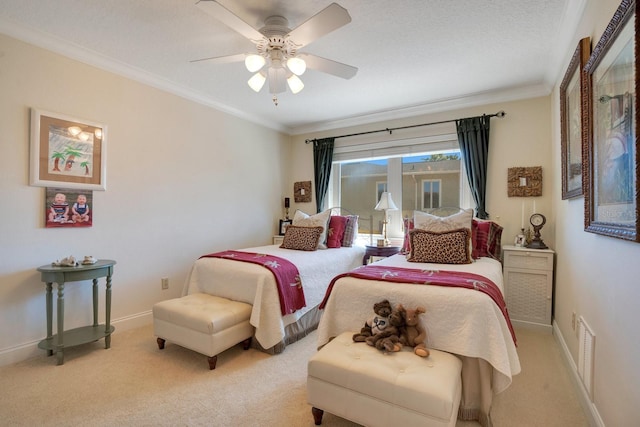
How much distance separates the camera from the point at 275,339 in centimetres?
250

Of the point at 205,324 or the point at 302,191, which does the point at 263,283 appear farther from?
the point at 302,191

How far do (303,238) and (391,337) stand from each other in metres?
2.02

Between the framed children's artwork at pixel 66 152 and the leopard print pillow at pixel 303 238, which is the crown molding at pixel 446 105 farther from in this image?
the framed children's artwork at pixel 66 152

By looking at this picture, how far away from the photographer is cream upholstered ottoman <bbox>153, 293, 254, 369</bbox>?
2.29 metres

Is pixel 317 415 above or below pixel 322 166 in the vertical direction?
below

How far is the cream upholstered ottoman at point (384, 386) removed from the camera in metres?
1.38

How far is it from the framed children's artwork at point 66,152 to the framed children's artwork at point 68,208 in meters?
0.06

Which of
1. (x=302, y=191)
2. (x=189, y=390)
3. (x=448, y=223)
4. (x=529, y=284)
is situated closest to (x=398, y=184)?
(x=448, y=223)

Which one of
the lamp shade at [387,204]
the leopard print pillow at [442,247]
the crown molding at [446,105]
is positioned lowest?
the leopard print pillow at [442,247]

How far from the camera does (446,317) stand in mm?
1759

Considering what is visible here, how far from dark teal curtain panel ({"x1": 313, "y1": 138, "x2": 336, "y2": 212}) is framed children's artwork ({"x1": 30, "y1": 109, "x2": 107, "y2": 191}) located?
281cm

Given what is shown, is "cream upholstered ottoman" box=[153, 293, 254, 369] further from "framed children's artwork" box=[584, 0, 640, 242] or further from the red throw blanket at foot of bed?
"framed children's artwork" box=[584, 0, 640, 242]

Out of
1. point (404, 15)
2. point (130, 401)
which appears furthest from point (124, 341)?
point (404, 15)

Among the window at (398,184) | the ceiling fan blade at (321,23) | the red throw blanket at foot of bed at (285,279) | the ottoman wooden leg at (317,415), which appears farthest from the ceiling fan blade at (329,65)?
the ottoman wooden leg at (317,415)
